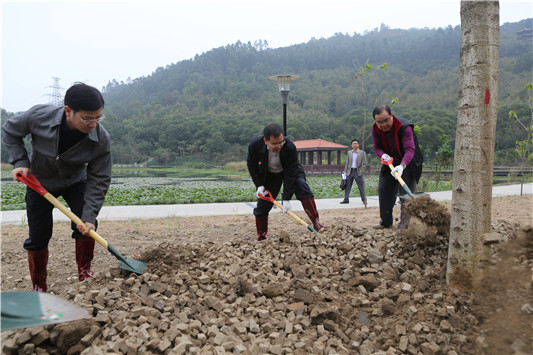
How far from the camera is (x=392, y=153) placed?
402cm

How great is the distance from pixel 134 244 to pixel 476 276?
3.68 m

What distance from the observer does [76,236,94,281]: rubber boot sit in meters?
2.78

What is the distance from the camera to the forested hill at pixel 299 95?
1951 inches

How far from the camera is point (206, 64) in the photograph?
113 m

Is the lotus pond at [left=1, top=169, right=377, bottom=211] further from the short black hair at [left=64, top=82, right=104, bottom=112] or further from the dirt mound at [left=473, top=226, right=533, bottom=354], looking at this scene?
the dirt mound at [left=473, top=226, right=533, bottom=354]

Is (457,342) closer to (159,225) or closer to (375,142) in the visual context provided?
(375,142)

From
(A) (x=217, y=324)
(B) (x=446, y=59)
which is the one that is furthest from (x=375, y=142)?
(B) (x=446, y=59)

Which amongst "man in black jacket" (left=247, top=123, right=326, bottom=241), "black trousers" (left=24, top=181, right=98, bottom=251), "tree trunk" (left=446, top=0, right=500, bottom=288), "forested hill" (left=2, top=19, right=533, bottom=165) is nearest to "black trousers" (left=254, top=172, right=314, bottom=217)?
"man in black jacket" (left=247, top=123, right=326, bottom=241)

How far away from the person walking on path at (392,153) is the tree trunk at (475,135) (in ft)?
5.16

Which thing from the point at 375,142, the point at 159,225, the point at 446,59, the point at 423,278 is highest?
the point at 446,59

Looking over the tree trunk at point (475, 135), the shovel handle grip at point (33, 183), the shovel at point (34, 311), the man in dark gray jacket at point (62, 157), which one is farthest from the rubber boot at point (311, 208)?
the shovel at point (34, 311)

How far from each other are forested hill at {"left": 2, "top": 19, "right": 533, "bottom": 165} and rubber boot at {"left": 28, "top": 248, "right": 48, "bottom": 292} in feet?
41.0

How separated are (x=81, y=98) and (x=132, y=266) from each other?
1.19 m

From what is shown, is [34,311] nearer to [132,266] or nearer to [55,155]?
[132,266]
